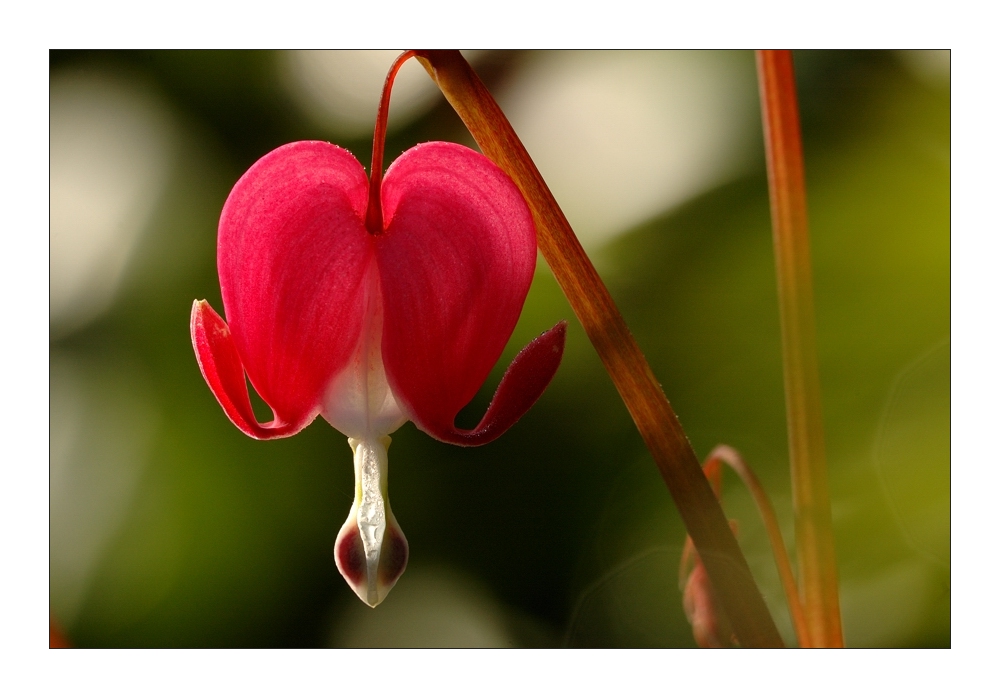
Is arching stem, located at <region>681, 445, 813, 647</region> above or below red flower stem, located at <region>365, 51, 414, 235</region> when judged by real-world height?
below

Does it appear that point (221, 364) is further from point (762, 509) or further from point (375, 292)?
point (762, 509)

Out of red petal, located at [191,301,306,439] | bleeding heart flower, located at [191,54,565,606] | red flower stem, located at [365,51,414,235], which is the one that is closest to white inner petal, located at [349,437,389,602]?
bleeding heart flower, located at [191,54,565,606]

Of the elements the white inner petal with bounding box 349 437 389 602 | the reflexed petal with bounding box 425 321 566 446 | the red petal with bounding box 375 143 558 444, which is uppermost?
the red petal with bounding box 375 143 558 444

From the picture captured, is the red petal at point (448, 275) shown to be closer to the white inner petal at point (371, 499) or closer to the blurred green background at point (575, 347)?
the white inner petal at point (371, 499)

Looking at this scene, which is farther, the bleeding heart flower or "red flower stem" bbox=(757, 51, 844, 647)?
"red flower stem" bbox=(757, 51, 844, 647)

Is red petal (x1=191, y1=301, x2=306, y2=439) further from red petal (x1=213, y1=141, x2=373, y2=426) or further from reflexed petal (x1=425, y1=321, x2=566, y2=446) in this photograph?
reflexed petal (x1=425, y1=321, x2=566, y2=446)
